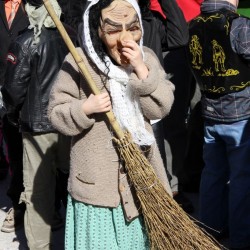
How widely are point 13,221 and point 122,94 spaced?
7.44 ft

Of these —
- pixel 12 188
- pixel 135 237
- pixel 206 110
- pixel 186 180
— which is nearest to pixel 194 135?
pixel 186 180

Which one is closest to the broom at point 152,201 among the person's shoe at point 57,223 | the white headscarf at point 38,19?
the white headscarf at point 38,19

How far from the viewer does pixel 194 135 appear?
5.18 metres

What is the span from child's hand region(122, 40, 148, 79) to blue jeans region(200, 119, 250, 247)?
1358 mm

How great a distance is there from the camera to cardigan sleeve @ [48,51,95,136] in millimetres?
2918

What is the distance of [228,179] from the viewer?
14.6ft

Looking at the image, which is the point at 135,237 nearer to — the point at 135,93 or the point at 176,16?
the point at 135,93

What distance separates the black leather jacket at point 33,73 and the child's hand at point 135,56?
1.07 m

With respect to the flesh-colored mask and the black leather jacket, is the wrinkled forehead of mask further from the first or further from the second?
the black leather jacket

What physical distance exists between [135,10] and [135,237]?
106 cm

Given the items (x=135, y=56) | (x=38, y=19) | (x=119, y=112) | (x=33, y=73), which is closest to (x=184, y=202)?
(x=33, y=73)

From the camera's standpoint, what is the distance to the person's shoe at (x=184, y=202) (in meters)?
5.00

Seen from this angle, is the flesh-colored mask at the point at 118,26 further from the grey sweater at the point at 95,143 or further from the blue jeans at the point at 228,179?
the blue jeans at the point at 228,179

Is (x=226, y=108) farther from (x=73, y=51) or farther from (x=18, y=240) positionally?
(x=18, y=240)
